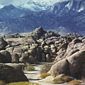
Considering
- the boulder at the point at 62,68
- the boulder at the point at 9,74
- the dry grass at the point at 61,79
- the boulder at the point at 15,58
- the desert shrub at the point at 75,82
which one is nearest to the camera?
the boulder at the point at 9,74

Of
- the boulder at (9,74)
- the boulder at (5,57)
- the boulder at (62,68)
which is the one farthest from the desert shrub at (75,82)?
the boulder at (5,57)

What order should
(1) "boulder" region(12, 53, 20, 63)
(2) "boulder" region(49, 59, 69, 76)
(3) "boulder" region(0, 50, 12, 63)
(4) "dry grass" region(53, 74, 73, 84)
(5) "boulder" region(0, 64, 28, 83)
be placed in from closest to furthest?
(5) "boulder" region(0, 64, 28, 83) → (4) "dry grass" region(53, 74, 73, 84) → (2) "boulder" region(49, 59, 69, 76) → (3) "boulder" region(0, 50, 12, 63) → (1) "boulder" region(12, 53, 20, 63)

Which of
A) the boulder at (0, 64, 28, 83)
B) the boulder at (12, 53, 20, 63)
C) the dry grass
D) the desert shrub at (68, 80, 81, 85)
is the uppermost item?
the boulder at (12, 53, 20, 63)

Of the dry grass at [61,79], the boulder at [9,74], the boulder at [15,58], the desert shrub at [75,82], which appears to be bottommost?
the desert shrub at [75,82]

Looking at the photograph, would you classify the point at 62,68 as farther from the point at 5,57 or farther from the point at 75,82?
the point at 5,57

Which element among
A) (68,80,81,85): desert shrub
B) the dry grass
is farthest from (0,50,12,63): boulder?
(68,80,81,85): desert shrub

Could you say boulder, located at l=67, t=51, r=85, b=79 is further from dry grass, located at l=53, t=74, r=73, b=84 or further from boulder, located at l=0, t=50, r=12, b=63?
boulder, located at l=0, t=50, r=12, b=63

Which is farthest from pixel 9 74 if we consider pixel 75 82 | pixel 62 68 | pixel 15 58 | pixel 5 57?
pixel 15 58

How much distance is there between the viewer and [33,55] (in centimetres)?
12756

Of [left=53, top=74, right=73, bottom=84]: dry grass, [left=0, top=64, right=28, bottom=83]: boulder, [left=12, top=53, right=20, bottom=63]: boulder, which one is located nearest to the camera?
[left=0, top=64, right=28, bottom=83]: boulder

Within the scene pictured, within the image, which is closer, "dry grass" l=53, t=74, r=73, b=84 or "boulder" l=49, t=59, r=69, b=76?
"dry grass" l=53, t=74, r=73, b=84

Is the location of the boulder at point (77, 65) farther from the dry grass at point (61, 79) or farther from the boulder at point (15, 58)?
the boulder at point (15, 58)

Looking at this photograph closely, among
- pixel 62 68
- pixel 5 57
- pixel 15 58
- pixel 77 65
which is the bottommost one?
pixel 62 68

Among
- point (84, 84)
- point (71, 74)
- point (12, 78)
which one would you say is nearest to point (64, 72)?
point (71, 74)
